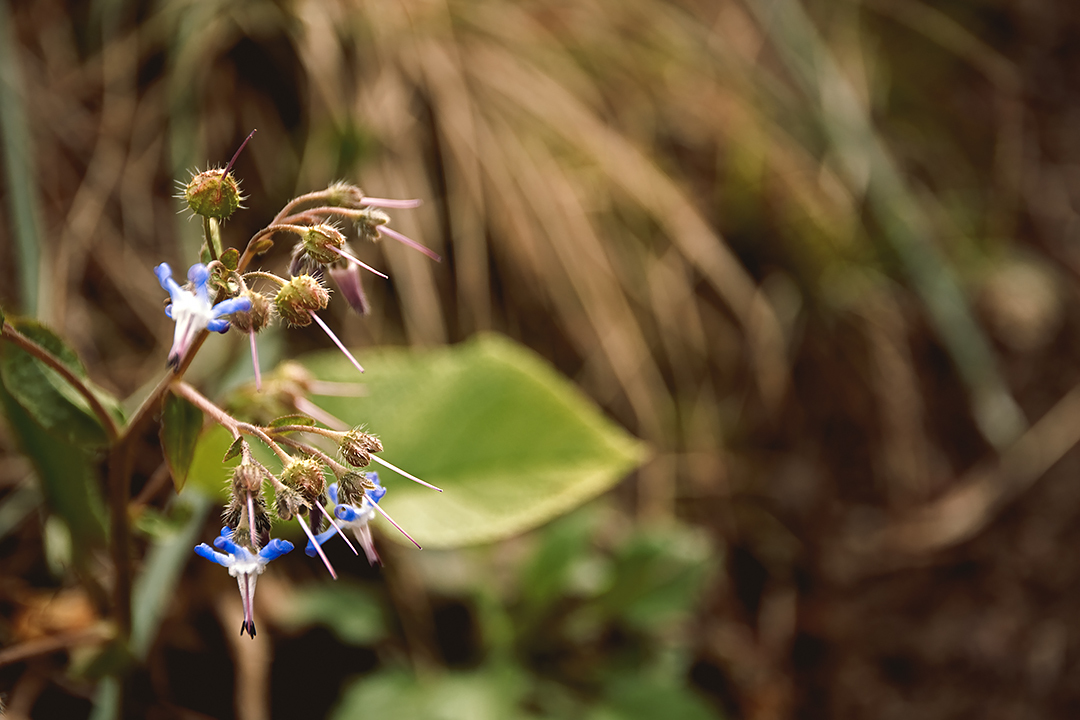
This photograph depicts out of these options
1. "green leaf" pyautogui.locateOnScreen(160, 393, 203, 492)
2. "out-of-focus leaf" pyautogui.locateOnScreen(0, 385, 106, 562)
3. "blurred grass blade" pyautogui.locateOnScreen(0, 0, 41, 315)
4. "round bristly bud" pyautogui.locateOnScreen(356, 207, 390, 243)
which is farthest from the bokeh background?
"round bristly bud" pyautogui.locateOnScreen(356, 207, 390, 243)

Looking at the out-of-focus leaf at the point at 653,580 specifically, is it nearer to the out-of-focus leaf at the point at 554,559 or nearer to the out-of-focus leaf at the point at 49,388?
the out-of-focus leaf at the point at 554,559

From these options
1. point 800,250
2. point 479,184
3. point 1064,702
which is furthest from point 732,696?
point 479,184

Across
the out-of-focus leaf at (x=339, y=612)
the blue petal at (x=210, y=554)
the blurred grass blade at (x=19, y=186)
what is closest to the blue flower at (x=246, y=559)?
the blue petal at (x=210, y=554)

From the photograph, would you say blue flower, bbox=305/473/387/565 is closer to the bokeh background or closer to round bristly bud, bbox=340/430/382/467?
round bristly bud, bbox=340/430/382/467

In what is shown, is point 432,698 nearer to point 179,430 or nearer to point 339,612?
point 339,612

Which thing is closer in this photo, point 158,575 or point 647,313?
point 158,575

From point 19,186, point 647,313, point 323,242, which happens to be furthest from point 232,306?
point 647,313

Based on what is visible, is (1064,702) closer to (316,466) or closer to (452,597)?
(452,597)

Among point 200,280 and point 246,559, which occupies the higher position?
point 200,280
